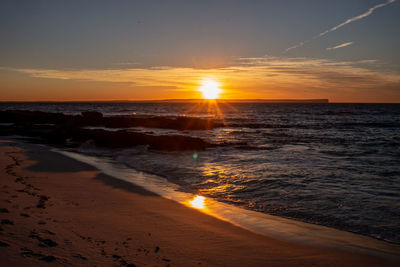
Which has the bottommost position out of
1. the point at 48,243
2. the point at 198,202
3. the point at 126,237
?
the point at 198,202

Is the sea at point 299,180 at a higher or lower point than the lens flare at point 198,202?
higher

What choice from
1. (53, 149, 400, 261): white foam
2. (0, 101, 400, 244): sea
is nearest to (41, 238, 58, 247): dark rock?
(53, 149, 400, 261): white foam

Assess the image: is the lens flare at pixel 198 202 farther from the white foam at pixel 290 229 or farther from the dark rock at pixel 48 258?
the dark rock at pixel 48 258

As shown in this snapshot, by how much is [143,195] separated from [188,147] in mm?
12054

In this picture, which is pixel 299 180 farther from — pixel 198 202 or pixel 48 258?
pixel 48 258

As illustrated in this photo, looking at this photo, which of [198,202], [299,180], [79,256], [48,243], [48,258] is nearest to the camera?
[48,258]

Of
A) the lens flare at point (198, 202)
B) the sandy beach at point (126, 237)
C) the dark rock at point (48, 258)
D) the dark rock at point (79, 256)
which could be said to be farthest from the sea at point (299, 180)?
the dark rock at point (48, 258)

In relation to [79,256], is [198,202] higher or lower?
lower

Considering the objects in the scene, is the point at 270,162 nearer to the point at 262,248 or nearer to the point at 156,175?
the point at 156,175

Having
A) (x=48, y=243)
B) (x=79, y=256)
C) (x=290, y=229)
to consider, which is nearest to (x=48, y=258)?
(x=79, y=256)

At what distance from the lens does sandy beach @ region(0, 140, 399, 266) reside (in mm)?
4336

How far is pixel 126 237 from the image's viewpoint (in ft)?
17.0

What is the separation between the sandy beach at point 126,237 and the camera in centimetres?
434

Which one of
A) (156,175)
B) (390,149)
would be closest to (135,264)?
(156,175)
